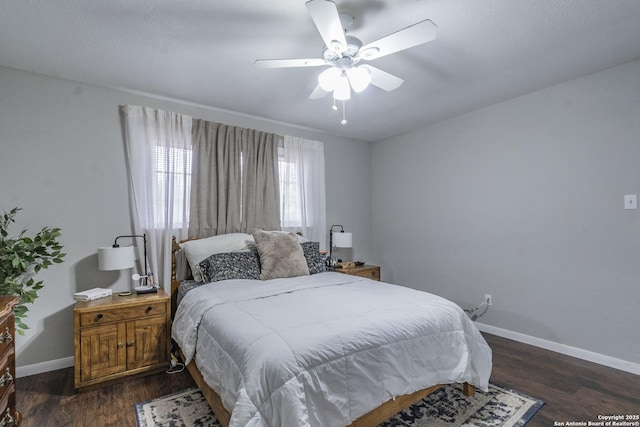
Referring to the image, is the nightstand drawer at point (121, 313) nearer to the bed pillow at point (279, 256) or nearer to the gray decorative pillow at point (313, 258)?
the bed pillow at point (279, 256)

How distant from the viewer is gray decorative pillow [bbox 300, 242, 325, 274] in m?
3.11

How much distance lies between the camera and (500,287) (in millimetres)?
3195

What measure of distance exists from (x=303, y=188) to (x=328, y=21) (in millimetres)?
2443

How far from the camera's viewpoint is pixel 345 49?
1.82m

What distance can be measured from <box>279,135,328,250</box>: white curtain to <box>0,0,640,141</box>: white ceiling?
82cm

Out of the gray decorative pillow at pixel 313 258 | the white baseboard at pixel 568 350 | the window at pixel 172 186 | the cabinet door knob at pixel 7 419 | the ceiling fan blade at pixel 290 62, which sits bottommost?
the white baseboard at pixel 568 350

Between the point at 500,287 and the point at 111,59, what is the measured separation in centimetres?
405

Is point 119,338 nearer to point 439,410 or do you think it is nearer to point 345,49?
point 439,410

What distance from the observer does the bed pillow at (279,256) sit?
9.20ft

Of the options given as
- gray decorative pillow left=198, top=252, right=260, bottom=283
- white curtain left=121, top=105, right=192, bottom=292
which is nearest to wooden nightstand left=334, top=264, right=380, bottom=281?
gray decorative pillow left=198, top=252, right=260, bottom=283

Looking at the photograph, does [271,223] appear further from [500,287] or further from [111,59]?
[500,287]

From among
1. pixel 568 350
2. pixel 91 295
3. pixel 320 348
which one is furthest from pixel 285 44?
pixel 568 350

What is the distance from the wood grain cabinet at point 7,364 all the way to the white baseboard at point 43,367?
103cm

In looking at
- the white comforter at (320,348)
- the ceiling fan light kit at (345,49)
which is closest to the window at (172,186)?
the white comforter at (320,348)
